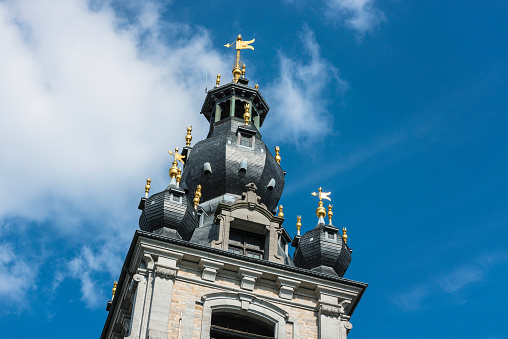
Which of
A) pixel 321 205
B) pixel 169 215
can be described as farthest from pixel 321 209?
pixel 169 215

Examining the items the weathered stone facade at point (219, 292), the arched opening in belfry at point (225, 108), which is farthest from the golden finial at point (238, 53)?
the weathered stone facade at point (219, 292)

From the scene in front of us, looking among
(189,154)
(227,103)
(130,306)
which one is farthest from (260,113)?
(130,306)

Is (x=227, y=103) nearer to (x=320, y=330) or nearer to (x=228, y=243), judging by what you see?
(x=228, y=243)

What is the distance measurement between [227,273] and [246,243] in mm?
2632

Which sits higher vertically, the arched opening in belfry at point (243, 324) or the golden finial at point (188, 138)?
the golden finial at point (188, 138)

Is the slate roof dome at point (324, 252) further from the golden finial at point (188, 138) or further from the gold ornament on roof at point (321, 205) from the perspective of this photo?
the golden finial at point (188, 138)

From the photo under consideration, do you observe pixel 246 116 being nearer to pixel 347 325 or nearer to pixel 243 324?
pixel 243 324

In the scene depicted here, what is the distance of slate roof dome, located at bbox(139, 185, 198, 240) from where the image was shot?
35.6m

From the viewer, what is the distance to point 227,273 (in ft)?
113

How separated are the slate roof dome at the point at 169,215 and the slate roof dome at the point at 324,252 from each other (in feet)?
12.6

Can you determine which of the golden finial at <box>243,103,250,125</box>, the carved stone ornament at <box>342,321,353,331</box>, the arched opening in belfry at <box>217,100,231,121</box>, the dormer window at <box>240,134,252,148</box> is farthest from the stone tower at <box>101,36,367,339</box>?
the arched opening in belfry at <box>217,100,231,121</box>

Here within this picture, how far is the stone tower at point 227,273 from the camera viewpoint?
108 feet

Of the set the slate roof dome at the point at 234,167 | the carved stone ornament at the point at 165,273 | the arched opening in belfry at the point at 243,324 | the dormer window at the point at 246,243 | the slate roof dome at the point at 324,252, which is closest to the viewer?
the carved stone ornament at the point at 165,273

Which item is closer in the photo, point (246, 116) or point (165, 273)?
point (165, 273)
